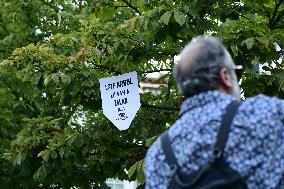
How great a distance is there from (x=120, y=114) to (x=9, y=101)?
2.90 metres

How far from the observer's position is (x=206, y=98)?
8.06ft

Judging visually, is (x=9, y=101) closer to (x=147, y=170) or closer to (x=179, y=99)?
(x=179, y=99)

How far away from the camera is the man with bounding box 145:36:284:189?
7.62 feet

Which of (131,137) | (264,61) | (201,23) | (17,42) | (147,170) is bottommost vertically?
(147,170)

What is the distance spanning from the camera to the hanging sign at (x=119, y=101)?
5848 millimetres

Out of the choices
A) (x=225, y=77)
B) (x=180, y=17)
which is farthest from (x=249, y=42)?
(x=225, y=77)

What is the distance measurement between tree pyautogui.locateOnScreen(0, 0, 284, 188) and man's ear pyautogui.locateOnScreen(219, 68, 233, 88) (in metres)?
2.50

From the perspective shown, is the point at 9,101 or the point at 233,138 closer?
the point at 233,138

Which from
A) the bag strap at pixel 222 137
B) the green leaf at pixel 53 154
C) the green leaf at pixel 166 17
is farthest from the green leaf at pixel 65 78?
the bag strap at pixel 222 137

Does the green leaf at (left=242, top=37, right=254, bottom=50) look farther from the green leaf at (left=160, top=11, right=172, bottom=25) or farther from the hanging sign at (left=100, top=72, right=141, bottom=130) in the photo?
the hanging sign at (left=100, top=72, right=141, bottom=130)

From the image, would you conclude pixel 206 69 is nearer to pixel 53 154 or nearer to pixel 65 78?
pixel 65 78

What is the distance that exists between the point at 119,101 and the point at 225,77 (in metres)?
3.48

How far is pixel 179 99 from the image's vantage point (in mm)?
6477

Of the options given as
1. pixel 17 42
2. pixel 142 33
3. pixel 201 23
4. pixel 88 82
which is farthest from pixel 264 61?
pixel 17 42
